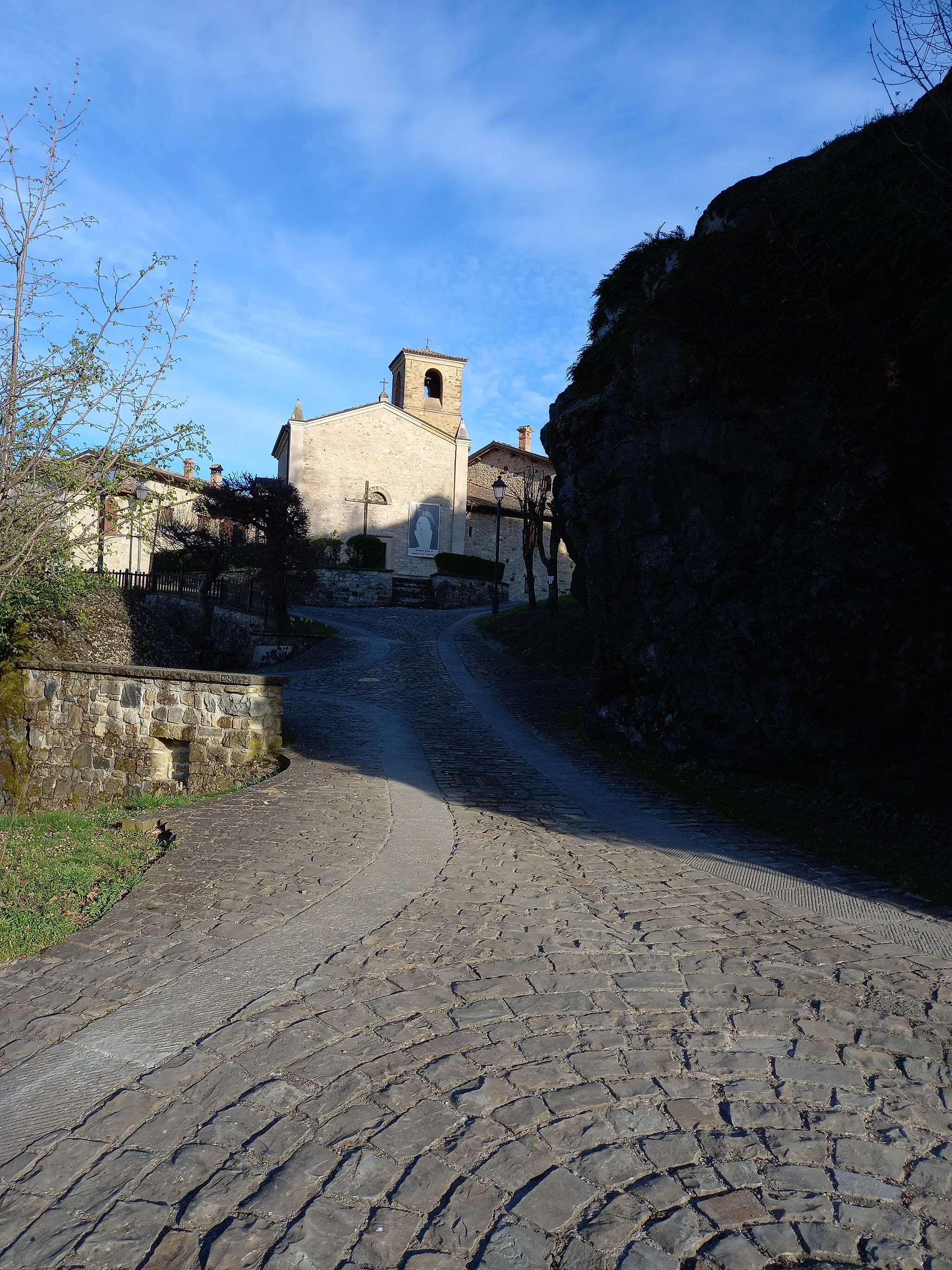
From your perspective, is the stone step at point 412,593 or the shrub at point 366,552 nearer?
the stone step at point 412,593

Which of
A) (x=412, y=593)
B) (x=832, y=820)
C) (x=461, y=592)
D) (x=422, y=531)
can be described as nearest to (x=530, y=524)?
(x=461, y=592)

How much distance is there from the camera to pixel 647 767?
10.4m

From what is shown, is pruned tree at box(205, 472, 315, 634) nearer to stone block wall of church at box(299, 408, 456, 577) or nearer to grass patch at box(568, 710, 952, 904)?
grass patch at box(568, 710, 952, 904)

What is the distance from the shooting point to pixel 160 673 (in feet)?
33.7

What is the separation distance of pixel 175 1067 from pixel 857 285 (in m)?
9.01

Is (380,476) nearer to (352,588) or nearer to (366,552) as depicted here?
(366,552)

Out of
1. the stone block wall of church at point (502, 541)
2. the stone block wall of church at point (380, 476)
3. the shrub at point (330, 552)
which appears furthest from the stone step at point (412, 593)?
the stone block wall of church at point (502, 541)

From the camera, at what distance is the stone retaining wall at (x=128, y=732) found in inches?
397

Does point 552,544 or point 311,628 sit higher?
point 552,544

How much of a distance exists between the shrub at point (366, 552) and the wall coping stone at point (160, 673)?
91.4ft

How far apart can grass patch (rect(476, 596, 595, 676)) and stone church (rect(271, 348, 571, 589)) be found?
15134 millimetres

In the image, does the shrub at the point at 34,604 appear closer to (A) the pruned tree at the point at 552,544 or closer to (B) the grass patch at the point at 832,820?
(B) the grass patch at the point at 832,820

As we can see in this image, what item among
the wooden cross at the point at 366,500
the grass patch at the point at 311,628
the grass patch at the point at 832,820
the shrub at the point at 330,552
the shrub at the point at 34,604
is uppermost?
the wooden cross at the point at 366,500

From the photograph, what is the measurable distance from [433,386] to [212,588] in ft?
84.5
